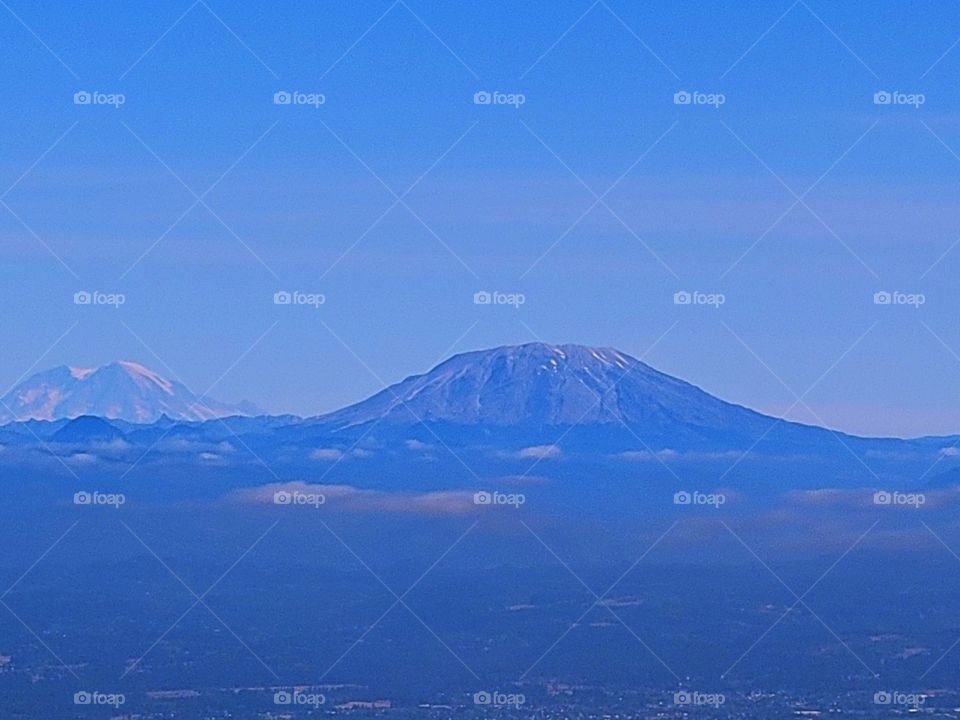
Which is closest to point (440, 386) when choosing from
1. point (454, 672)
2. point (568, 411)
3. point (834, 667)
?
point (568, 411)

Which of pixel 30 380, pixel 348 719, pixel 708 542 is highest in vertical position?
pixel 30 380

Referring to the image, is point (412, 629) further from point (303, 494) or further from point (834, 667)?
point (834, 667)

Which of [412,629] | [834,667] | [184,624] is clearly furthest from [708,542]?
[184,624]

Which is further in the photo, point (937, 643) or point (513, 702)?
point (937, 643)

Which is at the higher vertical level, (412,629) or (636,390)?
(636,390)

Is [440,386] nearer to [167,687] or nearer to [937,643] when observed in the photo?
[167,687]

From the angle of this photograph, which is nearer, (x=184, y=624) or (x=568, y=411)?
(x=184, y=624)
